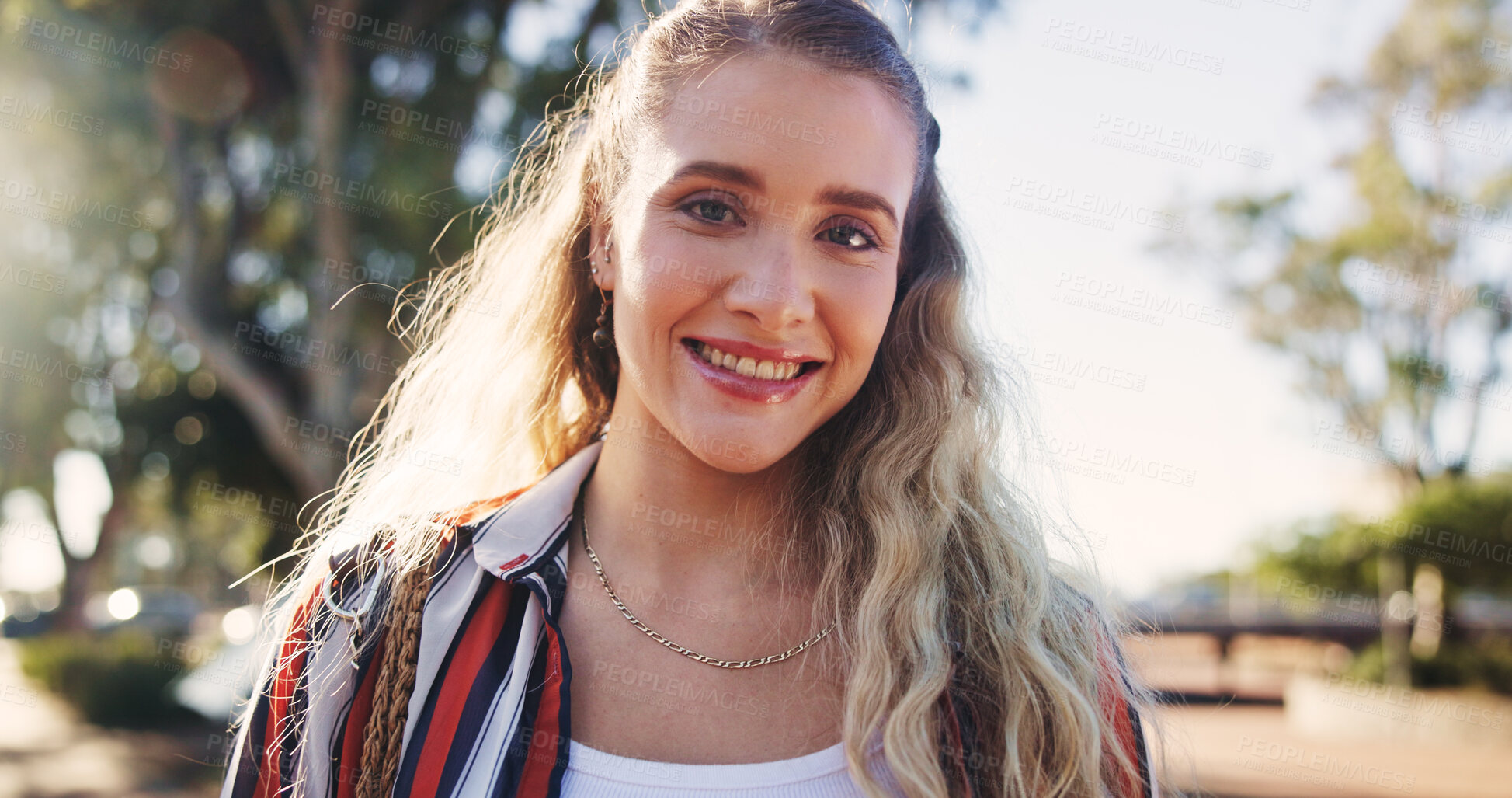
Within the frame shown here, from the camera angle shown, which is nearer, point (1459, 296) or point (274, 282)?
point (274, 282)

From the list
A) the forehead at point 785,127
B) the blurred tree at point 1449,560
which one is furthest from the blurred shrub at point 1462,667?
the forehead at point 785,127

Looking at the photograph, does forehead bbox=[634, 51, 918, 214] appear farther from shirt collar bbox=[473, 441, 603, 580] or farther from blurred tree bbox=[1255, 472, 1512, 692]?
blurred tree bbox=[1255, 472, 1512, 692]

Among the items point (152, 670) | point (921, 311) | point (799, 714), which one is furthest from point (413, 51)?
point (152, 670)

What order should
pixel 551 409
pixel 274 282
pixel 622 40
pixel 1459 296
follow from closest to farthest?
pixel 551 409
pixel 622 40
pixel 274 282
pixel 1459 296

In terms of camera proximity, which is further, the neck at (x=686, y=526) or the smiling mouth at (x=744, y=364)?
the neck at (x=686, y=526)

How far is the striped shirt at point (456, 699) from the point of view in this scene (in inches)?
66.5

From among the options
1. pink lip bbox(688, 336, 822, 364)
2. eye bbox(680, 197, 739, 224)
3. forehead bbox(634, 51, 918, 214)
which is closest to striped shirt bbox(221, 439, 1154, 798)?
pink lip bbox(688, 336, 822, 364)

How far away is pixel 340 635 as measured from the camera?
1797 mm

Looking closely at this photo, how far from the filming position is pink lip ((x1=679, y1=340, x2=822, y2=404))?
1791 mm

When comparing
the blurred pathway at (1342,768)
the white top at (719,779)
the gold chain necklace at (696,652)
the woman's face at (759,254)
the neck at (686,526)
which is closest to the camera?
the white top at (719,779)

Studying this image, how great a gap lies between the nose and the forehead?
0.12 m

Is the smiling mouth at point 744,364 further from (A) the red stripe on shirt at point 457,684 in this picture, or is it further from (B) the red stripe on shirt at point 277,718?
(B) the red stripe on shirt at point 277,718

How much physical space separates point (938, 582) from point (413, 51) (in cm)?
754

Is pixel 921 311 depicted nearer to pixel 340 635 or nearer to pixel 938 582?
pixel 938 582
